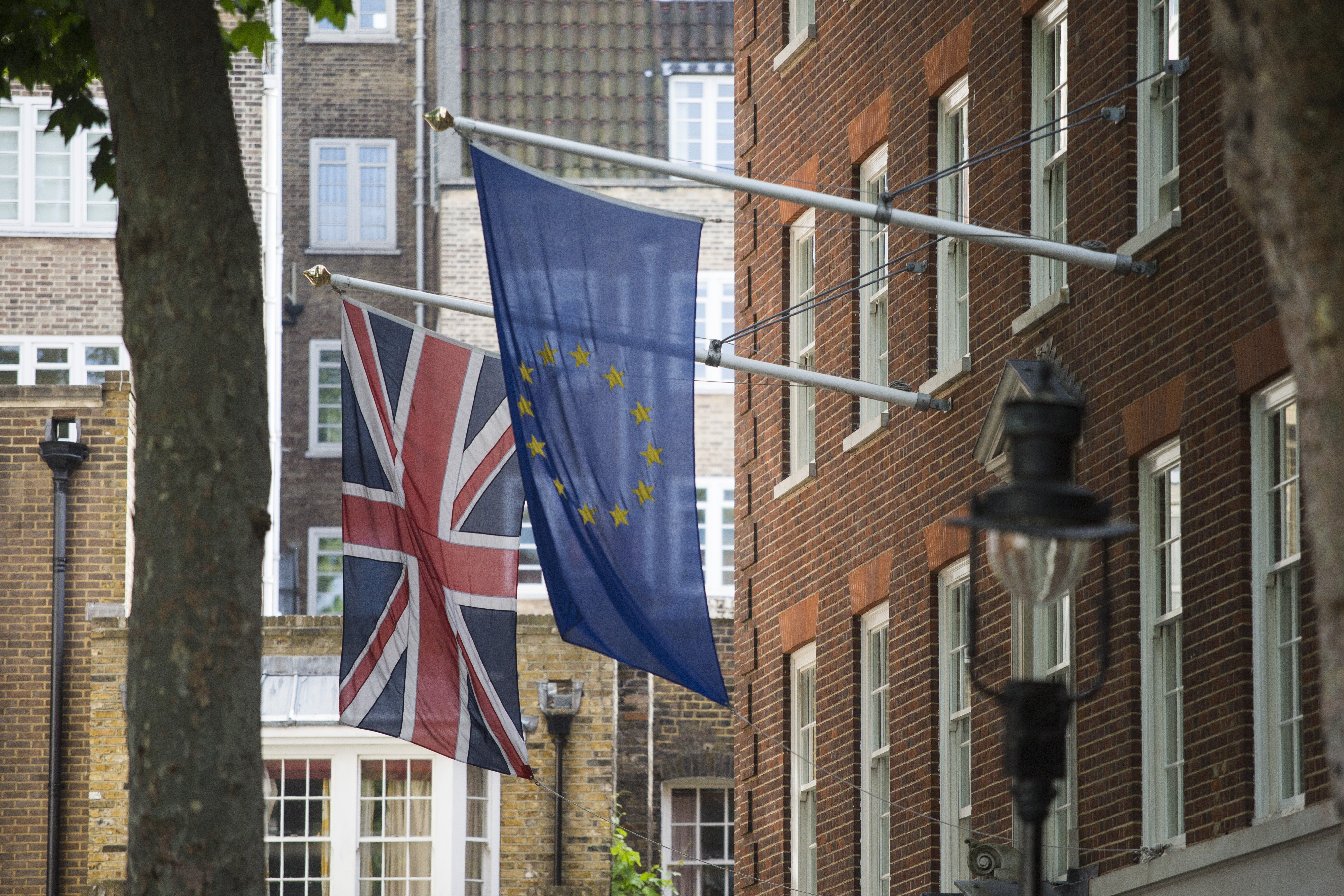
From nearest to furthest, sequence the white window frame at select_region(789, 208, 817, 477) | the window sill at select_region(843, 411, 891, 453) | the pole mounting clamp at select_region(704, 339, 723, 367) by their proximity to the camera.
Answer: the pole mounting clamp at select_region(704, 339, 723, 367)
the window sill at select_region(843, 411, 891, 453)
the white window frame at select_region(789, 208, 817, 477)

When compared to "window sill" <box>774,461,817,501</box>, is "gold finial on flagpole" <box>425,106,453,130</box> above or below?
above

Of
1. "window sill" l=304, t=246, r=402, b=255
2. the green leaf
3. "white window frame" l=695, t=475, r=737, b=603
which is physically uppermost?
"window sill" l=304, t=246, r=402, b=255

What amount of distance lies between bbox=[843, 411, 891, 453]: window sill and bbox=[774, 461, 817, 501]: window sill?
3.09 ft

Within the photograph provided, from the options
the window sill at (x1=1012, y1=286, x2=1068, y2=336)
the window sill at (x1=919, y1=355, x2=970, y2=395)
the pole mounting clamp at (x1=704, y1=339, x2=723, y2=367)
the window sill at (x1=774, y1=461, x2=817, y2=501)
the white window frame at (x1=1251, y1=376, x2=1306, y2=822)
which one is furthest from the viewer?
the window sill at (x1=774, y1=461, x2=817, y2=501)

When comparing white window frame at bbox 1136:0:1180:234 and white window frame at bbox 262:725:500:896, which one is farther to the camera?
white window frame at bbox 262:725:500:896

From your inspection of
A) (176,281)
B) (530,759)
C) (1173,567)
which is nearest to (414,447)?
A: (1173,567)

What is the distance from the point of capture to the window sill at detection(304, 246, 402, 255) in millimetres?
49500

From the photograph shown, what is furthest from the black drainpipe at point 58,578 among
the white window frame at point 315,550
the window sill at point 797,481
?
the white window frame at point 315,550

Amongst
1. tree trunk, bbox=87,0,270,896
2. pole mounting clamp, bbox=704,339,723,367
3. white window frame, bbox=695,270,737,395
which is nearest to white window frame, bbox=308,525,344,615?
white window frame, bbox=695,270,737,395

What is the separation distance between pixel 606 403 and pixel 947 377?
17.5 feet

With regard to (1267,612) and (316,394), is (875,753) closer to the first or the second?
(1267,612)

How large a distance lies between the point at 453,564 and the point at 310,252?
34158mm

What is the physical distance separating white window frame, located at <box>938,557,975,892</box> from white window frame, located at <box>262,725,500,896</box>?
8.13 m

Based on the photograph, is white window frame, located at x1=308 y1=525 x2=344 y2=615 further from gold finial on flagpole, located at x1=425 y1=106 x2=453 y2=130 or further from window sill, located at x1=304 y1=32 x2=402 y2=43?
gold finial on flagpole, located at x1=425 y1=106 x2=453 y2=130
